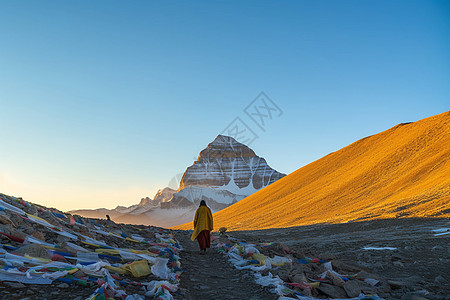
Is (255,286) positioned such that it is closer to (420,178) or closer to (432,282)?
(432,282)

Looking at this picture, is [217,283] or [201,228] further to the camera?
[201,228]

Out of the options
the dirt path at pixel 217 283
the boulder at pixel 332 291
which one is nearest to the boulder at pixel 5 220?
the dirt path at pixel 217 283

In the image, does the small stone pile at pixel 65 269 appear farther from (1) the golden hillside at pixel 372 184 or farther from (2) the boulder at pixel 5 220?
(1) the golden hillside at pixel 372 184

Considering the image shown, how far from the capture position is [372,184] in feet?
99.3

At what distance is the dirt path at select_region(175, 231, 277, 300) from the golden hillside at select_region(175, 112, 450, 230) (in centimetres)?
1327

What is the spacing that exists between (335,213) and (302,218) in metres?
2.68

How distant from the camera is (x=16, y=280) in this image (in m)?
3.84

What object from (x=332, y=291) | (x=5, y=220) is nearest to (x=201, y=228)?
(x=5, y=220)

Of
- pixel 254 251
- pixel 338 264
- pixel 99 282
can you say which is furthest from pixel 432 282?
pixel 99 282

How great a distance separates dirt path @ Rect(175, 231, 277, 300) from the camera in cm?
476

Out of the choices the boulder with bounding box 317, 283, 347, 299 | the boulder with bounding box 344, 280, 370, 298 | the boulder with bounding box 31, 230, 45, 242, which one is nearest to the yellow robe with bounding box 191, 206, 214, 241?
the boulder with bounding box 31, 230, 45, 242

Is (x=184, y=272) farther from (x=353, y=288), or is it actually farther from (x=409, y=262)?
(x=409, y=262)

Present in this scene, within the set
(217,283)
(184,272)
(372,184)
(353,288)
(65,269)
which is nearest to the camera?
(65,269)

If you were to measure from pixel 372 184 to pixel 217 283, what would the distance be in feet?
91.8
